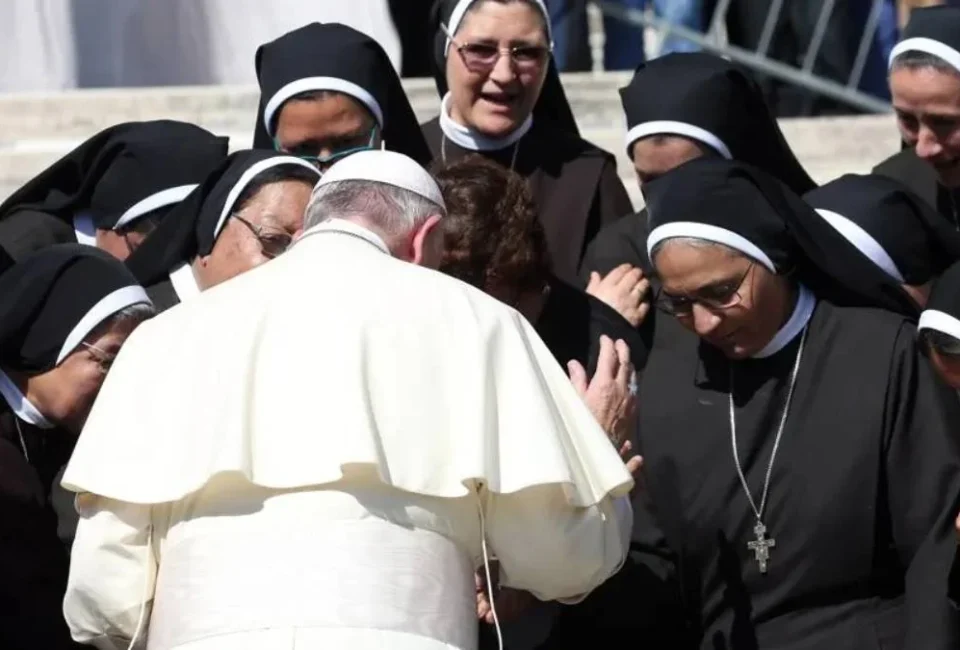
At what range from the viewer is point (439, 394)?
17.8 ft

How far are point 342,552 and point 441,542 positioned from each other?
0.21 meters

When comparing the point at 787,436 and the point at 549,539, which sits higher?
the point at 549,539

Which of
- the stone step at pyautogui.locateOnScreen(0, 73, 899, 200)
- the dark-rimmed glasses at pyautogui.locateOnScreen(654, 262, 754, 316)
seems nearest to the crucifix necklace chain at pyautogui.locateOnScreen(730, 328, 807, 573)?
the dark-rimmed glasses at pyautogui.locateOnScreen(654, 262, 754, 316)

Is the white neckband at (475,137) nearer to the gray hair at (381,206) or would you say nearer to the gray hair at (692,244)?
the gray hair at (692,244)

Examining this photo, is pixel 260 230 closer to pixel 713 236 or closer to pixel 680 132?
pixel 713 236

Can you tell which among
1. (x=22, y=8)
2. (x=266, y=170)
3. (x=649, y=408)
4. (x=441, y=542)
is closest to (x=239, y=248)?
(x=266, y=170)

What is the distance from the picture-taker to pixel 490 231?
6.35m

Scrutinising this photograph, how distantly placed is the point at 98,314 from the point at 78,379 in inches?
6.3

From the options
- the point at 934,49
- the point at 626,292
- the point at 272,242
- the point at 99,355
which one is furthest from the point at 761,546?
the point at 934,49

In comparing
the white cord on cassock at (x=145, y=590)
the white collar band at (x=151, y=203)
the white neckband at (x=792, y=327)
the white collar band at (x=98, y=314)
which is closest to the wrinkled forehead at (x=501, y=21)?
the white collar band at (x=151, y=203)

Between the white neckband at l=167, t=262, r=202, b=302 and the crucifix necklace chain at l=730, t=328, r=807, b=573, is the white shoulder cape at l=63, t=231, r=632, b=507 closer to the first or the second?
the crucifix necklace chain at l=730, t=328, r=807, b=573

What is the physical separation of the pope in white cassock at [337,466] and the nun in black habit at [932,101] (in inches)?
99.0

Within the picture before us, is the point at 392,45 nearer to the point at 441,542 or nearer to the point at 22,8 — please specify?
the point at 22,8

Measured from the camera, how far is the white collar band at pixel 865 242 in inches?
284
